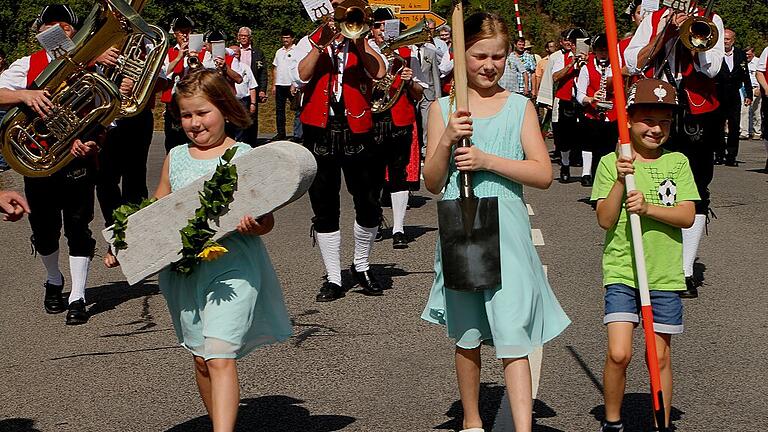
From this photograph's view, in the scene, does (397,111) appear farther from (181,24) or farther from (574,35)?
(574,35)

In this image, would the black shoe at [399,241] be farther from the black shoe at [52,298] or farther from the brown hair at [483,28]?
the brown hair at [483,28]

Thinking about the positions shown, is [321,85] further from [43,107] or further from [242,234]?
[242,234]

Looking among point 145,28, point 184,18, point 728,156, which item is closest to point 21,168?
point 145,28

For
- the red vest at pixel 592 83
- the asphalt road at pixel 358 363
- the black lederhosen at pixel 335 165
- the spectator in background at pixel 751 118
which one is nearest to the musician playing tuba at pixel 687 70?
the asphalt road at pixel 358 363

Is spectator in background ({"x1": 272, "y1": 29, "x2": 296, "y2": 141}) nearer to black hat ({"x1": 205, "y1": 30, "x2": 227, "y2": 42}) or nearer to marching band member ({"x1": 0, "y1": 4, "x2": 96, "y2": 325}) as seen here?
black hat ({"x1": 205, "y1": 30, "x2": 227, "y2": 42})

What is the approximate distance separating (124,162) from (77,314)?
6.64 feet

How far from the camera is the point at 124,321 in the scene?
8.21m

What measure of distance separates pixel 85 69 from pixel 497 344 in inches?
142

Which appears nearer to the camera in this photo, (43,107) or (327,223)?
(43,107)

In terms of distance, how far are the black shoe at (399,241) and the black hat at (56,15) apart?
376 centimetres

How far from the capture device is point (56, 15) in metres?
8.16

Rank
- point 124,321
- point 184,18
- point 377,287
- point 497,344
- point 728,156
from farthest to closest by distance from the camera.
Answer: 1. point 728,156
2. point 184,18
3. point 377,287
4. point 124,321
5. point 497,344

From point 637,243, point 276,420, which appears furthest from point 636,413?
point 276,420

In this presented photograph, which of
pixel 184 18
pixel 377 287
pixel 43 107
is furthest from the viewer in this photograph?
pixel 184 18
